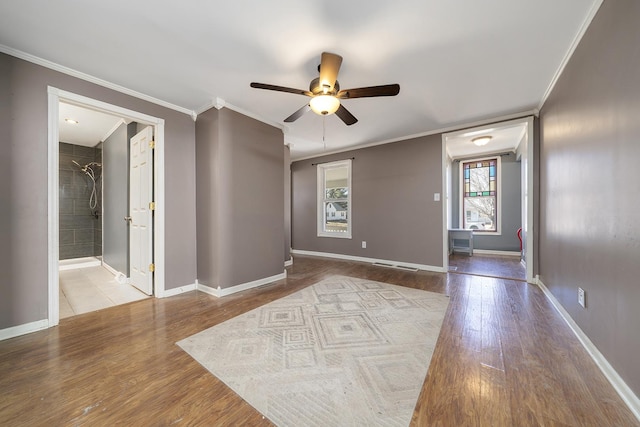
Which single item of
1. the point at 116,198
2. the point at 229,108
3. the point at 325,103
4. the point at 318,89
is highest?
the point at 229,108

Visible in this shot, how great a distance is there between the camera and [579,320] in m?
1.92

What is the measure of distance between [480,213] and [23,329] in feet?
25.3

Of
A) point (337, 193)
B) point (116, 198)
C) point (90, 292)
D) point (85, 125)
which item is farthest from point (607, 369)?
point (85, 125)

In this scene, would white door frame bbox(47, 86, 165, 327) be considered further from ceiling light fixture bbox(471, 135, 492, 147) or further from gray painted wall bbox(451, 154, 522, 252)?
gray painted wall bbox(451, 154, 522, 252)

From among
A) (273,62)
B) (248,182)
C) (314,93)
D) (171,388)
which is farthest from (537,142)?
(171,388)

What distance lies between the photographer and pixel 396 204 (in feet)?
15.0

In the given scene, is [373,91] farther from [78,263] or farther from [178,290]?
[78,263]

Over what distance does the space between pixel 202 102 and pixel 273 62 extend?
1296 millimetres

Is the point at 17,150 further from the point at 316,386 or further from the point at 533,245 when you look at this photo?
the point at 533,245

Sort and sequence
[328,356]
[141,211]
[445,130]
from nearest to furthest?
[328,356] → [141,211] → [445,130]

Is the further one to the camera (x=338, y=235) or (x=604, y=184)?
(x=338, y=235)

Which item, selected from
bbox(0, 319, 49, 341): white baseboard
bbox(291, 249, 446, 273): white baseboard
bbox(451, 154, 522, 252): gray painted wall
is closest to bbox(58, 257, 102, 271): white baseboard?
bbox(0, 319, 49, 341): white baseboard

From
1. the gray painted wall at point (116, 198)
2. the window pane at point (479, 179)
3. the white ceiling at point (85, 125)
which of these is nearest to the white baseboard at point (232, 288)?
the gray painted wall at point (116, 198)

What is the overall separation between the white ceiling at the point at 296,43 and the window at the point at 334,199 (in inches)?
99.1
